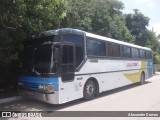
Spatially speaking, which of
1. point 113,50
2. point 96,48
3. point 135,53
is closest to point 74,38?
point 96,48

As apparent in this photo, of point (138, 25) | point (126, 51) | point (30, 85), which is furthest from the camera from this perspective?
point (138, 25)

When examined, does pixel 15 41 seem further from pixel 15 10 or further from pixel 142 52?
pixel 142 52

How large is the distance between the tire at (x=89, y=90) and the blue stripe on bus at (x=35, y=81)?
6.69ft

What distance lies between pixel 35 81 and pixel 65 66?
1.28 metres

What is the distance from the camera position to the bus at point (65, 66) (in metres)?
7.83

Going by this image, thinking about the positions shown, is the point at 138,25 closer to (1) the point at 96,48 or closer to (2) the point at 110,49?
(2) the point at 110,49

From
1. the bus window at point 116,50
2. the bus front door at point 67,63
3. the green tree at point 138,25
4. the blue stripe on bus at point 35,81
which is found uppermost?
the green tree at point 138,25

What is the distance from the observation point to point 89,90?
9727 millimetres

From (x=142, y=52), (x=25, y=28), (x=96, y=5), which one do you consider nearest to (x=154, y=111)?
(x=25, y=28)

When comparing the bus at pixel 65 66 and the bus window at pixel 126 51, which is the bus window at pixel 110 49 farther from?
the bus window at pixel 126 51

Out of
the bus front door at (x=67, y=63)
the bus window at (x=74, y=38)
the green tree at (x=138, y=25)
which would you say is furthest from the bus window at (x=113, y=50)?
the green tree at (x=138, y=25)

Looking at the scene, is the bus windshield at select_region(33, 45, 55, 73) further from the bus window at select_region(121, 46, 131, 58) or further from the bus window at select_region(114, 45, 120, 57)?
the bus window at select_region(121, 46, 131, 58)

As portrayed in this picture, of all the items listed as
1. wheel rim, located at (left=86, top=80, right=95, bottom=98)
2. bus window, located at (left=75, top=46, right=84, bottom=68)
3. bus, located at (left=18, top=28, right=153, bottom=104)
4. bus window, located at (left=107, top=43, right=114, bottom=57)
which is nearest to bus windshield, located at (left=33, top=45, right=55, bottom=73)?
bus, located at (left=18, top=28, right=153, bottom=104)

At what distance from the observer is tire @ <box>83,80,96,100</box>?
9457 millimetres
